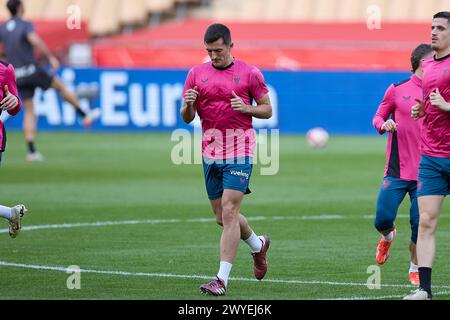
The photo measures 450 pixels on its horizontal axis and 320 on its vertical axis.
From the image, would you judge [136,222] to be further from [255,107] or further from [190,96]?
[255,107]

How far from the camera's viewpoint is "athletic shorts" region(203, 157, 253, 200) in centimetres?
984

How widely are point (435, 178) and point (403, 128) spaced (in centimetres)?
151

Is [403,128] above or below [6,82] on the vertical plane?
below

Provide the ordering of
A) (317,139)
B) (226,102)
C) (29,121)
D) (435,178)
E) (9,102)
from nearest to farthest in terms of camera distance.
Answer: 1. (435,178)
2. (226,102)
3. (9,102)
4. (29,121)
5. (317,139)

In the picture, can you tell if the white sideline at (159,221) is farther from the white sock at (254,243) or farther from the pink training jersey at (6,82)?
the white sock at (254,243)

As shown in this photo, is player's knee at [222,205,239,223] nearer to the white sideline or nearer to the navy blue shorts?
the navy blue shorts

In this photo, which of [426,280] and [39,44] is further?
[39,44]

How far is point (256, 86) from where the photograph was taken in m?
10.0

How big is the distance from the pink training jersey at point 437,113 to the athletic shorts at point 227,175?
5.11ft

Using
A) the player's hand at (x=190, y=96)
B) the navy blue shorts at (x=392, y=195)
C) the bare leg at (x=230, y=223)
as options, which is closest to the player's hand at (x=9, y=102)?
the player's hand at (x=190, y=96)

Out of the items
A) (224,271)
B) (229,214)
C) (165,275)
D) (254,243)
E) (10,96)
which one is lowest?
(165,275)

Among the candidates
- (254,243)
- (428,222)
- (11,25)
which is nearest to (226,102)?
(254,243)

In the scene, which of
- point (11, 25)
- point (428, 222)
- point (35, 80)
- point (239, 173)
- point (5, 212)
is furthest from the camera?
point (11, 25)
